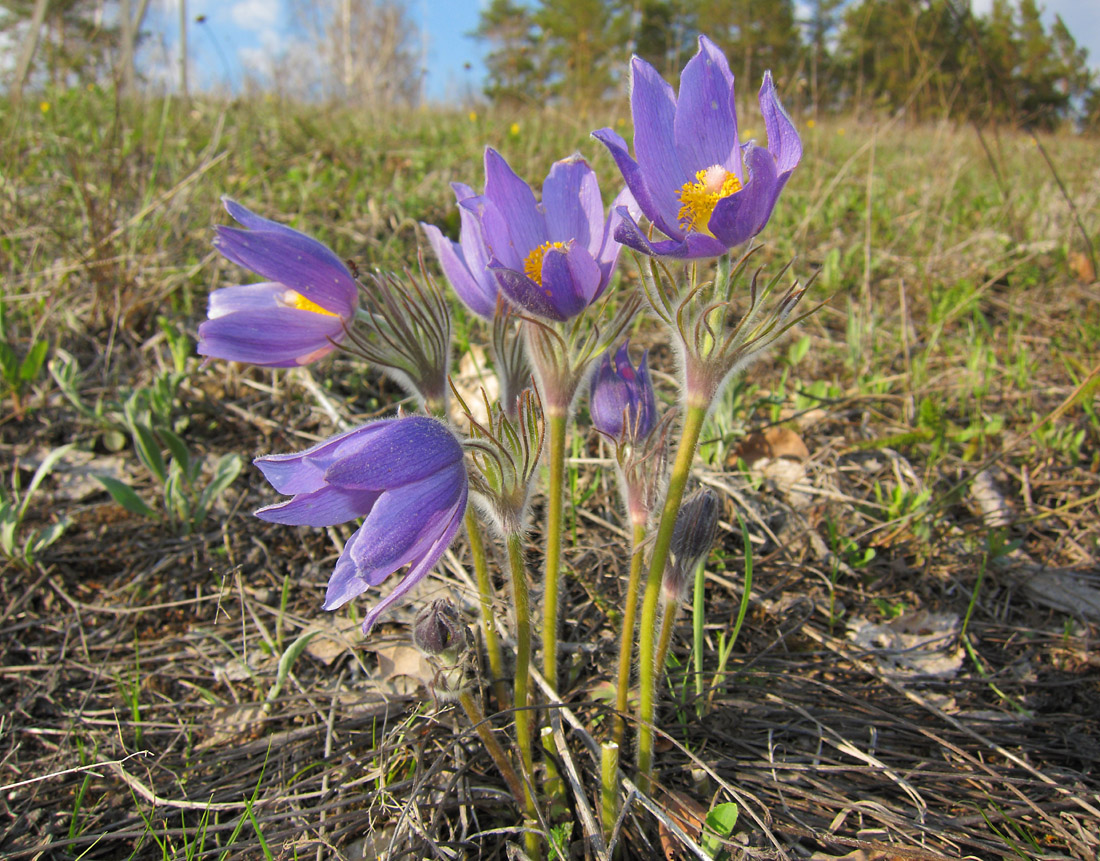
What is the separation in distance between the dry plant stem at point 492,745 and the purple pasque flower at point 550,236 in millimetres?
715

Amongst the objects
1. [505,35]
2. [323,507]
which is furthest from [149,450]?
[505,35]

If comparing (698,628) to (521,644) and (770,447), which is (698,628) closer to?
(521,644)

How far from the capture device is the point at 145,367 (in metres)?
2.72

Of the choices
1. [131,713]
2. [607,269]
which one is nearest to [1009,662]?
[607,269]

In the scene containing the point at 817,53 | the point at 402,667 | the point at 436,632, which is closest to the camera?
the point at 436,632

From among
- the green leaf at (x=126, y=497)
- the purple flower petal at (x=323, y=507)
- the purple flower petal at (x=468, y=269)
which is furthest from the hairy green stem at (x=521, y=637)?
the green leaf at (x=126, y=497)

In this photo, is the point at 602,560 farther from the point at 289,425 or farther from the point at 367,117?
the point at 367,117

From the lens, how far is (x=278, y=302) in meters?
1.35

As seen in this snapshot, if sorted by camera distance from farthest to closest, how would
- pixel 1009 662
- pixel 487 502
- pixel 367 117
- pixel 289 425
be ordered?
pixel 367 117, pixel 289 425, pixel 1009 662, pixel 487 502

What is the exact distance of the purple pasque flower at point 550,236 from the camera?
1.12 metres

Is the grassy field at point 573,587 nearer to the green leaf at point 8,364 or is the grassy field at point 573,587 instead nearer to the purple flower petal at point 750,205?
the green leaf at point 8,364

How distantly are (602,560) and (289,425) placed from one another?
4.15ft

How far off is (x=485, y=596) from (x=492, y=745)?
272 millimetres

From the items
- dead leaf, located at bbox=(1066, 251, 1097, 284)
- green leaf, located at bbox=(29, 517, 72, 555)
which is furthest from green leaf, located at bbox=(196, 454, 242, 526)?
dead leaf, located at bbox=(1066, 251, 1097, 284)
